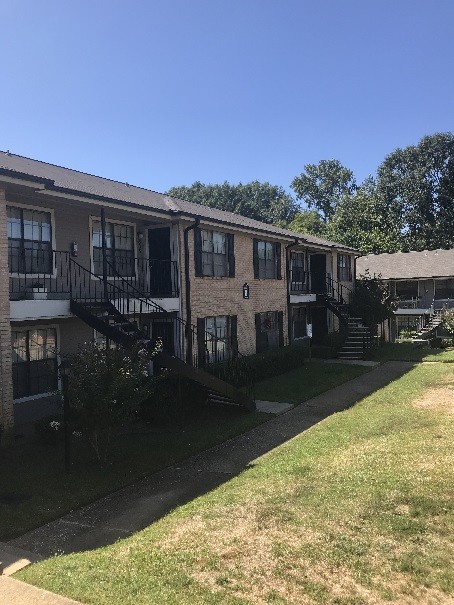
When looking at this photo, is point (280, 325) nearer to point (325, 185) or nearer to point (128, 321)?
point (128, 321)

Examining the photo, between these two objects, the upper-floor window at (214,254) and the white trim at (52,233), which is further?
the upper-floor window at (214,254)

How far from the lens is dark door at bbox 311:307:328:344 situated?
28703 mm

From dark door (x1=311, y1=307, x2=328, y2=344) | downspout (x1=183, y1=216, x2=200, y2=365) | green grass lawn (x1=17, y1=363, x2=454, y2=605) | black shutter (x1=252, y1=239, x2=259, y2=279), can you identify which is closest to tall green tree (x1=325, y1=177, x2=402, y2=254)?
dark door (x1=311, y1=307, x2=328, y2=344)

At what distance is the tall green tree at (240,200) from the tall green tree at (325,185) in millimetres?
2954

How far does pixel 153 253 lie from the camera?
53.8ft

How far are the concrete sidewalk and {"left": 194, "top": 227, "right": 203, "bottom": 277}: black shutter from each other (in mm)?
5928

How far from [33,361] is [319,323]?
1883 cm

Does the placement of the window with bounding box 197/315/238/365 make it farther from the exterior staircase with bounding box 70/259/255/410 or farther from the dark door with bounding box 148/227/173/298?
the dark door with bounding box 148/227/173/298

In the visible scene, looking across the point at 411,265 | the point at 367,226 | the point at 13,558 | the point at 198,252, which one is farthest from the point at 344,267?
the point at 367,226

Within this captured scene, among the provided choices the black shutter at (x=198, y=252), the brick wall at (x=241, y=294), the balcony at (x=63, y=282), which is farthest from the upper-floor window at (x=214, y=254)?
the balcony at (x=63, y=282)

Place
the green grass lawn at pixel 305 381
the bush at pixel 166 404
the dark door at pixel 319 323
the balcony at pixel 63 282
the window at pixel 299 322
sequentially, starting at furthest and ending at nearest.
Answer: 1. the dark door at pixel 319 323
2. the window at pixel 299 322
3. the green grass lawn at pixel 305 381
4. the bush at pixel 166 404
5. the balcony at pixel 63 282

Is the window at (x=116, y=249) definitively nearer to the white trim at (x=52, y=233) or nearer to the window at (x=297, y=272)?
the white trim at (x=52, y=233)

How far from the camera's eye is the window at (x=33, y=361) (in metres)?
12.8

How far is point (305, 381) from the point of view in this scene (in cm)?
1855
